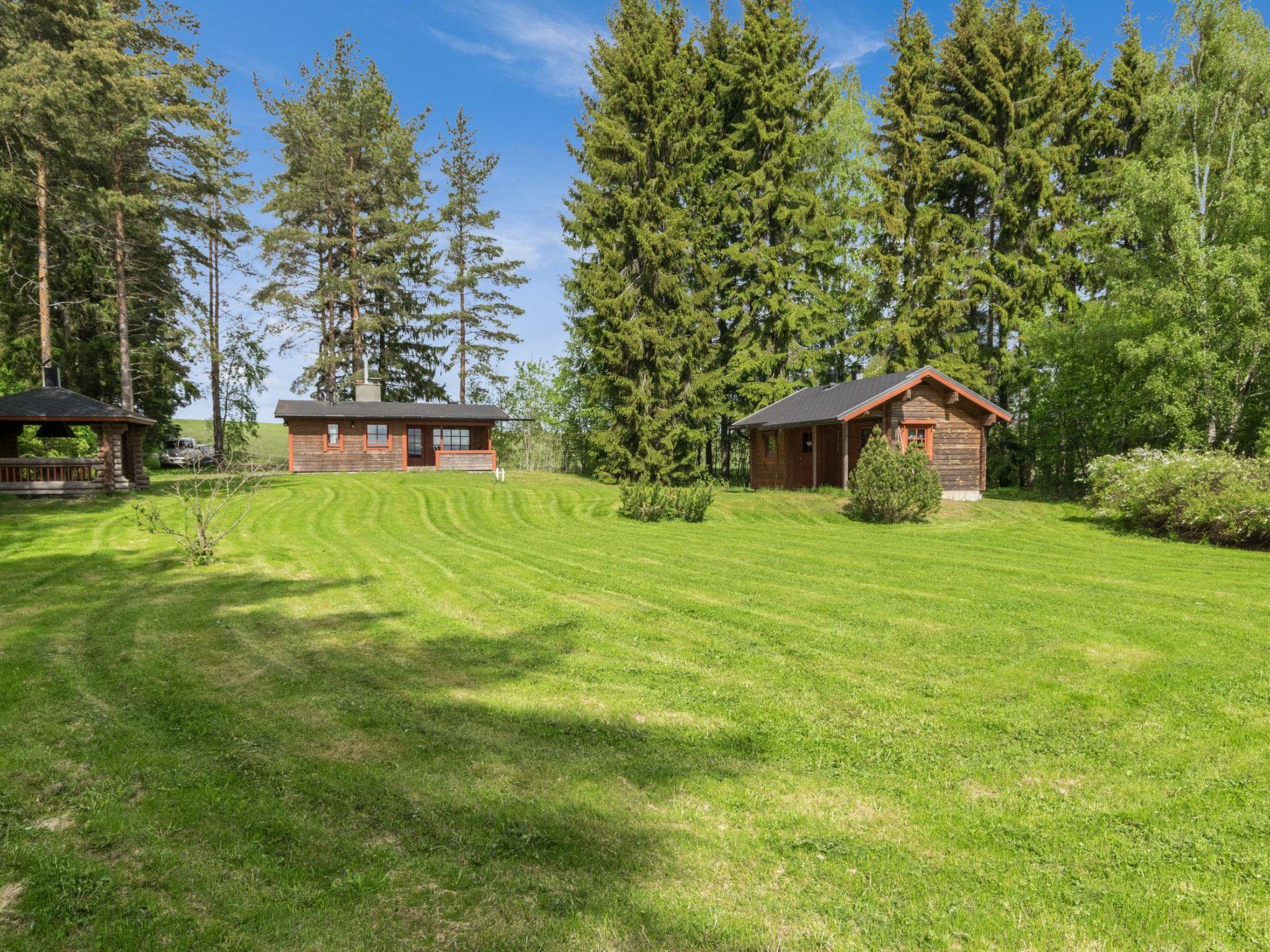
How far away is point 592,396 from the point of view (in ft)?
97.4

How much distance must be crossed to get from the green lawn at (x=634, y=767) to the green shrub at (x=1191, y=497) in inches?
240

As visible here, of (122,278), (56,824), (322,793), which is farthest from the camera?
(122,278)

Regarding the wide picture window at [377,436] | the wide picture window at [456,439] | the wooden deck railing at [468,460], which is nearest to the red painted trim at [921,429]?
the wooden deck railing at [468,460]

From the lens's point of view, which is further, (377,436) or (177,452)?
(177,452)

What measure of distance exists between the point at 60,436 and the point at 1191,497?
104 ft

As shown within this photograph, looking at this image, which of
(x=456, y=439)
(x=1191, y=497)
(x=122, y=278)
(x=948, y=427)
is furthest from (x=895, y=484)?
(x=122, y=278)

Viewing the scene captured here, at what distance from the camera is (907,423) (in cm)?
2323

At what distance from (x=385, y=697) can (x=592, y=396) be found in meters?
25.0

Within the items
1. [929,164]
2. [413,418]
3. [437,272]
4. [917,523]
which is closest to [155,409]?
[413,418]

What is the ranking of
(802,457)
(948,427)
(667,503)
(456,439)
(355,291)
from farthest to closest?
(355,291), (456,439), (802,457), (948,427), (667,503)

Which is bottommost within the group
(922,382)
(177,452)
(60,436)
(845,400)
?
(177,452)

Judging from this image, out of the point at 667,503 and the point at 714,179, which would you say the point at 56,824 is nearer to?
the point at 667,503

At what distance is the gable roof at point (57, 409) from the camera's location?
18312mm

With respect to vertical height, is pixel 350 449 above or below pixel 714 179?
below
